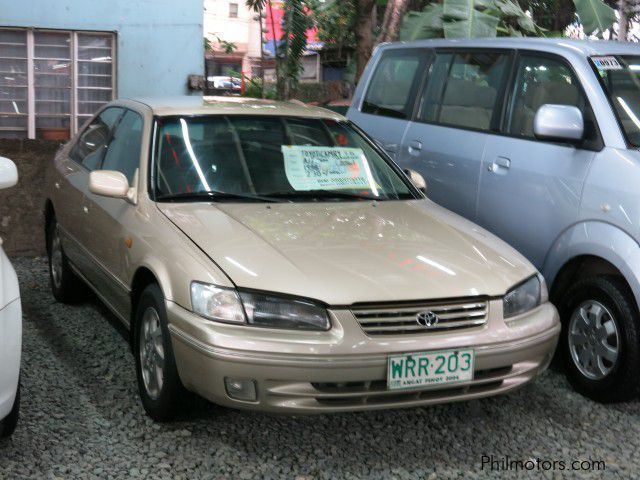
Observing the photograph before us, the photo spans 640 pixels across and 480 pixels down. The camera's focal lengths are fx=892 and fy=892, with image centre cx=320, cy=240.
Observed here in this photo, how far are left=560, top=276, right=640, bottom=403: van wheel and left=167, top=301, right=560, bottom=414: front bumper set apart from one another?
0.95 metres

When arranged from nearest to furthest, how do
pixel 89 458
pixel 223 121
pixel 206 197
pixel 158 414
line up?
pixel 89 458
pixel 158 414
pixel 206 197
pixel 223 121

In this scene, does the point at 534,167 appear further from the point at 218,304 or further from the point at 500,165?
the point at 218,304

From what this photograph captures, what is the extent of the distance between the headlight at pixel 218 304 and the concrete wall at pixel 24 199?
4.29m

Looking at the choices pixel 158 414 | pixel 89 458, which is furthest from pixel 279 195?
pixel 89 458

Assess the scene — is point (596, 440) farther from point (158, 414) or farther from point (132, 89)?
point (132, 89)

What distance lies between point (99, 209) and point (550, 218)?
98.2 inches

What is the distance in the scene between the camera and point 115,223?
4.63 metres

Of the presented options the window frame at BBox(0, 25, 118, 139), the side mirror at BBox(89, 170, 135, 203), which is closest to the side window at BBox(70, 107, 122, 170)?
the side mirror at BBox(89, 170, 135, 203)

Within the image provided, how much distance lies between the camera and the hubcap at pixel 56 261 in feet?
19.8

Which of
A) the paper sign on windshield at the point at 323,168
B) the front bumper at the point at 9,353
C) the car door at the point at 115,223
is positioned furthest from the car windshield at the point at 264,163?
the front bumper at the point at 9,353

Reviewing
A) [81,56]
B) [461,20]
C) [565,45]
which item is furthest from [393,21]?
[565,45]

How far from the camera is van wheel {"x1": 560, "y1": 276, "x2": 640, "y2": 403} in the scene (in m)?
4.39

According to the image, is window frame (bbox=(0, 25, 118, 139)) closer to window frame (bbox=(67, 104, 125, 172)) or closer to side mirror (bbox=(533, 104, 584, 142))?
window frame (bbox=(67, 104, 125, 172))

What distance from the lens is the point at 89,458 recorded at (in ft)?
12.4
